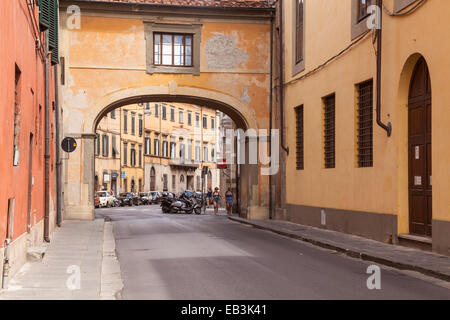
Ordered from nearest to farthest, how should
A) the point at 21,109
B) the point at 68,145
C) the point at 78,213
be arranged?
the point at 21,109 → the point at 68,145 → the point at 78,213

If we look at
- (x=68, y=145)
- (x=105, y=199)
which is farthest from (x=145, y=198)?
(x=68, y=145)

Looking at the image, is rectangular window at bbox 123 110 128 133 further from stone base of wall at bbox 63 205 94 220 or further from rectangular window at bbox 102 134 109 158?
stone base of wall at bbox 63 205 94 220

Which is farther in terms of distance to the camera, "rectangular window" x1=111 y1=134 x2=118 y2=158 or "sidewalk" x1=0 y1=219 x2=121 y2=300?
"rectangular window" x1=111 y1=134 x2=118 y2=158

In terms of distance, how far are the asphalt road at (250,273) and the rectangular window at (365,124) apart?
8.93 feet

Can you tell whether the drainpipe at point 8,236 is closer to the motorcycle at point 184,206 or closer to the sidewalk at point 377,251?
the sidewalk at point 377,251

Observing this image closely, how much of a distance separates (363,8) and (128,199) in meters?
39.3

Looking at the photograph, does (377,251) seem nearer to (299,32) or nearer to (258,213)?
(299,32)

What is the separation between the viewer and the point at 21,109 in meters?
11.0

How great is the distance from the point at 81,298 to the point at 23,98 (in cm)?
441

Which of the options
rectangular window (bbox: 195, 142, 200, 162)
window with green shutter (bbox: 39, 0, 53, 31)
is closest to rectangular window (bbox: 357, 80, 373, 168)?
window with green shutter (bbox: 39, 0, 53, 31)

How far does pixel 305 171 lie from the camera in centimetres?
2167

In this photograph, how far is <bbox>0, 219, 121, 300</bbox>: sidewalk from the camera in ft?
27.5

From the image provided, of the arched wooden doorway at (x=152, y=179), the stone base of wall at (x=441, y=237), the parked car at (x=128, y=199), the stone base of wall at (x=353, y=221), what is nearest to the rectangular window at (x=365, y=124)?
the stone base of wall at (x=353, y=221)

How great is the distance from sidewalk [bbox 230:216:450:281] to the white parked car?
3062cm
